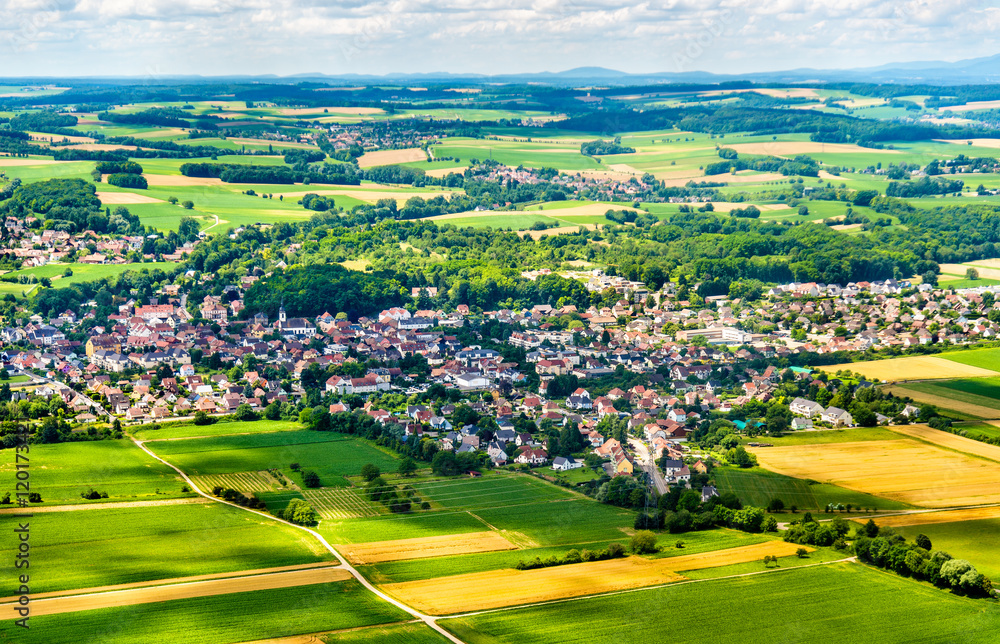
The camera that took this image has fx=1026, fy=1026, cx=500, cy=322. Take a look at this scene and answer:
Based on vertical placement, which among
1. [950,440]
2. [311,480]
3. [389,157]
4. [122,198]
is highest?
[389,157]

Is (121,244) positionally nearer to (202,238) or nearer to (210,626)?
(202,238)

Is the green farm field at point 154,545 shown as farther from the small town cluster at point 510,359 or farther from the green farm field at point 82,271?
the green farm field at point 82,271

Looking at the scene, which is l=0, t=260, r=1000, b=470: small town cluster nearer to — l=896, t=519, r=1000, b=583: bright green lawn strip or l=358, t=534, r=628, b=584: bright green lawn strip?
l=358, t=534, r=628, b=584: bright green lawn strip

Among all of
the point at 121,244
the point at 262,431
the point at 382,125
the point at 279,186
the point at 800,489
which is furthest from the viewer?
the point at 382,125

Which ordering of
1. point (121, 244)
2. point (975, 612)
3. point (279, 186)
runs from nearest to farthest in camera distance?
point (975, 612) → point (121, 244) → point (279, 186)

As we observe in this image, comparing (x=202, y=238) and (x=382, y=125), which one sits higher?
(x=382, y=125)

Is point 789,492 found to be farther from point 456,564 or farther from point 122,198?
point 122,198

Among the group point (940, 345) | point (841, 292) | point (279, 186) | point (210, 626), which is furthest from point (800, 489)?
point (279, 186)

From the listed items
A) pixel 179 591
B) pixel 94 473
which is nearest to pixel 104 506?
pixel 94 473
